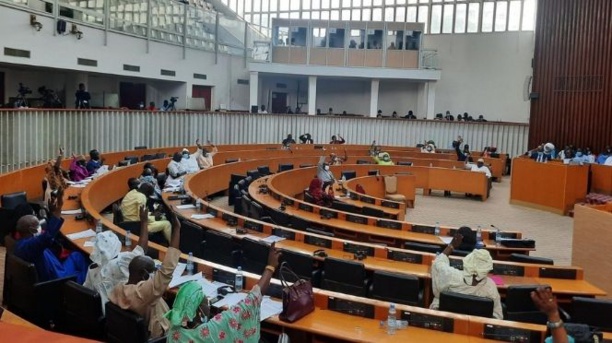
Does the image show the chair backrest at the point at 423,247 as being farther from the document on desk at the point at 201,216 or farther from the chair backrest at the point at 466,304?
the document on desk at the point at 201,216

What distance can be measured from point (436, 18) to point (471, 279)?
2513 centimetres

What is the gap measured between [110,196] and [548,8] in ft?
53.5

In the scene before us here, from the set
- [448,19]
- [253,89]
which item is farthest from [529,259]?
[448,19]

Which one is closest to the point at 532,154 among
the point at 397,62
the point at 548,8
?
the point at 548,8

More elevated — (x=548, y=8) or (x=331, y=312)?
(x=548, y=8)

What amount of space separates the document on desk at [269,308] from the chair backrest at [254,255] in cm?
164

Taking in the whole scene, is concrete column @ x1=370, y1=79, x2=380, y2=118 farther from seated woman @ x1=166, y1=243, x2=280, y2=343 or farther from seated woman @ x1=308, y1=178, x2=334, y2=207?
seated woman @ x1=166, y1=243, x2=280, y2=343

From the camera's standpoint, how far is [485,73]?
2653 cm

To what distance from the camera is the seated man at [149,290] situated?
4004 mm

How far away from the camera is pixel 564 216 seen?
1372cm

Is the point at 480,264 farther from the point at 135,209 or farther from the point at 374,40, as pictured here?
the point at 374,40

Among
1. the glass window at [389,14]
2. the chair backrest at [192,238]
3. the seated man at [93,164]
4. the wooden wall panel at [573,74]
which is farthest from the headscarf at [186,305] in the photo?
the glass window at [389,14]

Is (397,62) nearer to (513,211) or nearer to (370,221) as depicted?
(513,211)

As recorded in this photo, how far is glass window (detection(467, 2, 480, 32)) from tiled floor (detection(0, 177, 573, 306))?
13.1m
